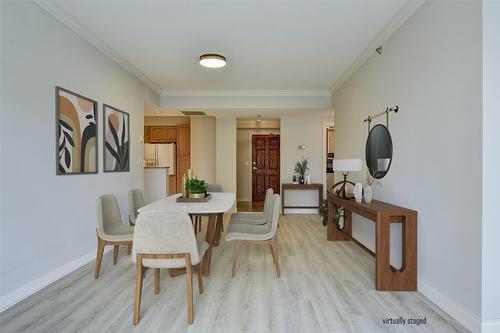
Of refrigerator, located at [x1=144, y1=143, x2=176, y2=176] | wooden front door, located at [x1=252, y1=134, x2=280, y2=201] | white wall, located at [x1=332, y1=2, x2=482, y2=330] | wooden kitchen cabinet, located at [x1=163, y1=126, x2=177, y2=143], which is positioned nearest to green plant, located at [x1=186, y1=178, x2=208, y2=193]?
white wall, located at [x1=332, y1=2, x2=482, y2=330]

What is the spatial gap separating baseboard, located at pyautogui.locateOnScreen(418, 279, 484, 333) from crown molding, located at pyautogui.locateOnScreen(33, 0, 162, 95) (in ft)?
13.9

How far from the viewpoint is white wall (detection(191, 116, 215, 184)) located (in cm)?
700

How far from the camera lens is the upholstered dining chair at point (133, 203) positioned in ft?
10.7

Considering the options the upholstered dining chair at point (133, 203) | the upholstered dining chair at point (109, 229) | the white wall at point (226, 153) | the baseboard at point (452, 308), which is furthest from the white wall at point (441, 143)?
the white wall at point (226, 153)

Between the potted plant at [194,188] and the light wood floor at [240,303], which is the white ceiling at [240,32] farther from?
the light wood floor at [240,303]

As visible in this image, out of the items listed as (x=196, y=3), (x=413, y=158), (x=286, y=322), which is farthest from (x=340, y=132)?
(x=286, y=322)

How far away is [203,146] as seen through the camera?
7.05 meters

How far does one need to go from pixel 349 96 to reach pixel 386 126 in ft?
4.82

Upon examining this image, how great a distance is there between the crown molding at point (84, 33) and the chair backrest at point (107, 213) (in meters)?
1.81

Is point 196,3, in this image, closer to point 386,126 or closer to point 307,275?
point 386,126

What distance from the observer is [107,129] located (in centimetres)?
351

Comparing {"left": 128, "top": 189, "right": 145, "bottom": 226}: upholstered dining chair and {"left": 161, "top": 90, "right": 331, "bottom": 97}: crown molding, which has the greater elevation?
{"left": 161, "top": 90, "right": 331, "bottom": 97}: crown molding

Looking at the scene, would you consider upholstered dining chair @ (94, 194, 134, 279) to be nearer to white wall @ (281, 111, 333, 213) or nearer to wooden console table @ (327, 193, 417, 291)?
wooden console table @ (327, 193, 417, 291)

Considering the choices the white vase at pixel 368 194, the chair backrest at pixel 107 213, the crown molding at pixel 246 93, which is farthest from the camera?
Result: the crown molding at pixel 246 93
